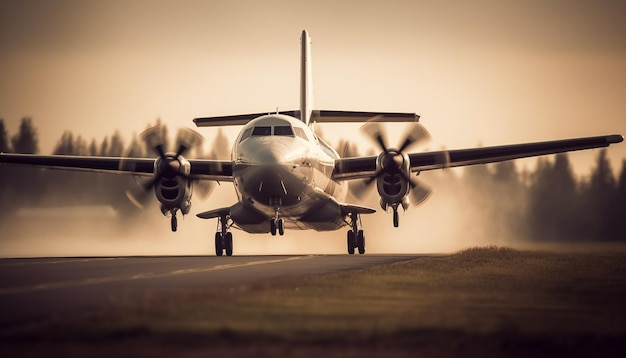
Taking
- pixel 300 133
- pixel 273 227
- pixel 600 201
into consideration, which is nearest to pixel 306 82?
pixel 300 133

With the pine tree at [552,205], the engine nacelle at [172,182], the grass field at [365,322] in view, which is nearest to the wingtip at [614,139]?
the engine nacelle at [172,182]

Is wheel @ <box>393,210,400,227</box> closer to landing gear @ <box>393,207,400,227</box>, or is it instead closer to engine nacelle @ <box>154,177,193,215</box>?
landing gear @ <box>393,207,400,227</box>

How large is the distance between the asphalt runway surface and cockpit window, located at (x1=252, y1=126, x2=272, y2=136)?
304 inches

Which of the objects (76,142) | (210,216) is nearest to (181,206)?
(210,216)

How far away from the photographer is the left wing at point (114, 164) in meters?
38.5

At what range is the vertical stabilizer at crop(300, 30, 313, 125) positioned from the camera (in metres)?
48.1

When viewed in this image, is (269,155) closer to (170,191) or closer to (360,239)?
(170,191)

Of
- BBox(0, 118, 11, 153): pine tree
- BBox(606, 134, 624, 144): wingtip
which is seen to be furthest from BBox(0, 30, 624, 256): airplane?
BBox(0, 118, 11, 153): pine tree

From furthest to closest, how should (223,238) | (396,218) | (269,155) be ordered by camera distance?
(223,238) < (396,218) < (269,155)

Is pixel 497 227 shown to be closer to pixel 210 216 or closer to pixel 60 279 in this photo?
pixel 210 216

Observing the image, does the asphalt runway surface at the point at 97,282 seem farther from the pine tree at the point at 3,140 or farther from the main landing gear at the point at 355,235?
the pine tree at the point at 3,140

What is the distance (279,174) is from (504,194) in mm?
38757

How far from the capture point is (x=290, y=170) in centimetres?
3319

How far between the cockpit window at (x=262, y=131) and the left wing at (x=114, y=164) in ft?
14.9
